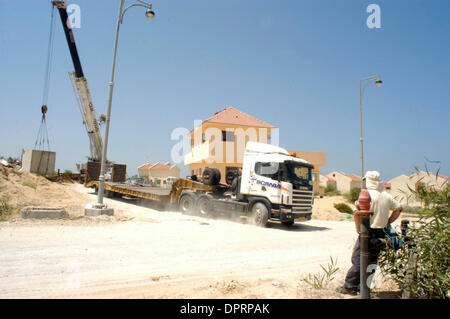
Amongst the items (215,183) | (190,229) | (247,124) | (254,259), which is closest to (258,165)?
(215,183)

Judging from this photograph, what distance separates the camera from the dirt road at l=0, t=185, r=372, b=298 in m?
3.98

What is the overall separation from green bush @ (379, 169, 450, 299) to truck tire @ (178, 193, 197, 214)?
426 inches

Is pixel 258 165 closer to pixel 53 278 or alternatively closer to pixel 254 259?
pixel 254 259

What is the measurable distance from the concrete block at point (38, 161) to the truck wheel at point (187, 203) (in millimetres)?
14294

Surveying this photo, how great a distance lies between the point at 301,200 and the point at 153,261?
282 inches

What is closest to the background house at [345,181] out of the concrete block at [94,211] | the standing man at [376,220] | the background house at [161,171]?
the background house at [161,171]

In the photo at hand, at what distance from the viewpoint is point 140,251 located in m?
6.34

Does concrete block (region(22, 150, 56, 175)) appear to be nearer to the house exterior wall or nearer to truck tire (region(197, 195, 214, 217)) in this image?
truck tire (region(197, 195, 214, 217))

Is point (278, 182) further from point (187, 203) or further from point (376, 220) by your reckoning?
point (376, 220)

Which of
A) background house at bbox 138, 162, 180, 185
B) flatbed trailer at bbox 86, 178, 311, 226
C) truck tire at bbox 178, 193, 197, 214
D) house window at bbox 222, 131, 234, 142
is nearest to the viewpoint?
flatbed trailer at bbox 86, 178, 311, 226

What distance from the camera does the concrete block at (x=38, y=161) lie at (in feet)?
72.1

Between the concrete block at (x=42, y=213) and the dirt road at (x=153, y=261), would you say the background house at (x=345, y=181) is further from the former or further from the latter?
the concrete block at (x=42, y=213)

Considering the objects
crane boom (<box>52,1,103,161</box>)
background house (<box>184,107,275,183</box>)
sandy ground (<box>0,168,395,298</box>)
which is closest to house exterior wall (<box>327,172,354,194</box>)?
background house (<box>184,107,275,183</box>)
